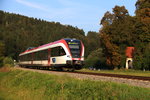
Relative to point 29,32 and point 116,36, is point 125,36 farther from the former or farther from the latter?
point 29,32

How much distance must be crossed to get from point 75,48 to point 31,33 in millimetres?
141418

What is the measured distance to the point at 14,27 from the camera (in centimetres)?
16375

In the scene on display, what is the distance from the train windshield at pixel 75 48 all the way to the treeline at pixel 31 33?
3263 inches

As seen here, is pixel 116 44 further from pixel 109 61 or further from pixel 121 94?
pixel 121 94

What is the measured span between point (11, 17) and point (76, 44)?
172m

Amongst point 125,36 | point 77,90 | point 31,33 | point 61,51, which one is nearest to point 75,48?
point 61,51

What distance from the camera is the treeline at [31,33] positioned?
117844 millimetres

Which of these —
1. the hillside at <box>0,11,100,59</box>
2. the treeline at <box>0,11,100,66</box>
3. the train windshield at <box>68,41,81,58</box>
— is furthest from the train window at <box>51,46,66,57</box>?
the hillside at <box>0,11,100,59</box>

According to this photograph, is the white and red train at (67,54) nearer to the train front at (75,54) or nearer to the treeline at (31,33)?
the train front at (75,54)

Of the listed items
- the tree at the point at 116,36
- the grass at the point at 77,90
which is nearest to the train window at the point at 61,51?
the grass at the point at 77,90

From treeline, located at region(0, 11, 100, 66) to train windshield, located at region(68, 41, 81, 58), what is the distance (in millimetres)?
82878

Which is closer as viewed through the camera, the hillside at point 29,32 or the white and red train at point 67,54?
the white and red train at point 67,54

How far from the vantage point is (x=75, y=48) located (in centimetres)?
2462

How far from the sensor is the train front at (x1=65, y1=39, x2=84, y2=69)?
24013 mm
